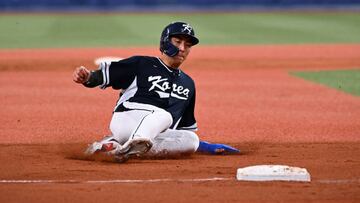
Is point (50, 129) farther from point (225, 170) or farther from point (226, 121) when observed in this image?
point (225, 170)

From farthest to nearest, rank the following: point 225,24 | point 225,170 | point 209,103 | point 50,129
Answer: point 225,24, point 209,103, point 50,129, point 225,170

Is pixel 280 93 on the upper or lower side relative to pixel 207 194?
lower

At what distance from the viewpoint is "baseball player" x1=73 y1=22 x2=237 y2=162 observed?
737cm

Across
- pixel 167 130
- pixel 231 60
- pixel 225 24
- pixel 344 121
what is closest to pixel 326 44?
pixel 231 60

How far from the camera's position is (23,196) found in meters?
5.86

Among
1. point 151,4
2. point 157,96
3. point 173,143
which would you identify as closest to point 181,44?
point 157,96

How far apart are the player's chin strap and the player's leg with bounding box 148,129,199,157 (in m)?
0.20

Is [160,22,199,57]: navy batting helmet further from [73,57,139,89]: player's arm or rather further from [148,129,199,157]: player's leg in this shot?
[148,129,199,157]: player's leg

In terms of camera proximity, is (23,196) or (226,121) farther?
(226,121)

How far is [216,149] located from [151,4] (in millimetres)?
23015

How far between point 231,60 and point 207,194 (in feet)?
37.6

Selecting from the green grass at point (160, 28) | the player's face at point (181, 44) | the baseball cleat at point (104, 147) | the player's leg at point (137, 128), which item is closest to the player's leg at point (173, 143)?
the player's leg at point (137, 128)

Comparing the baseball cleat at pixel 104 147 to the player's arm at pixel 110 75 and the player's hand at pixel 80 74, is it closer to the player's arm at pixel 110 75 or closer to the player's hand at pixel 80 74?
the player's arm at pixel 110 75

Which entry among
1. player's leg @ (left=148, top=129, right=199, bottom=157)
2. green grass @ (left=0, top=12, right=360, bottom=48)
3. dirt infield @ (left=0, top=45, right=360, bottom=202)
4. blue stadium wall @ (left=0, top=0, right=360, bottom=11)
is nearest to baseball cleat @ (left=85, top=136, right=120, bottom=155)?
dirt infield @ (left=0, top=45, right=360, bottom=202)
